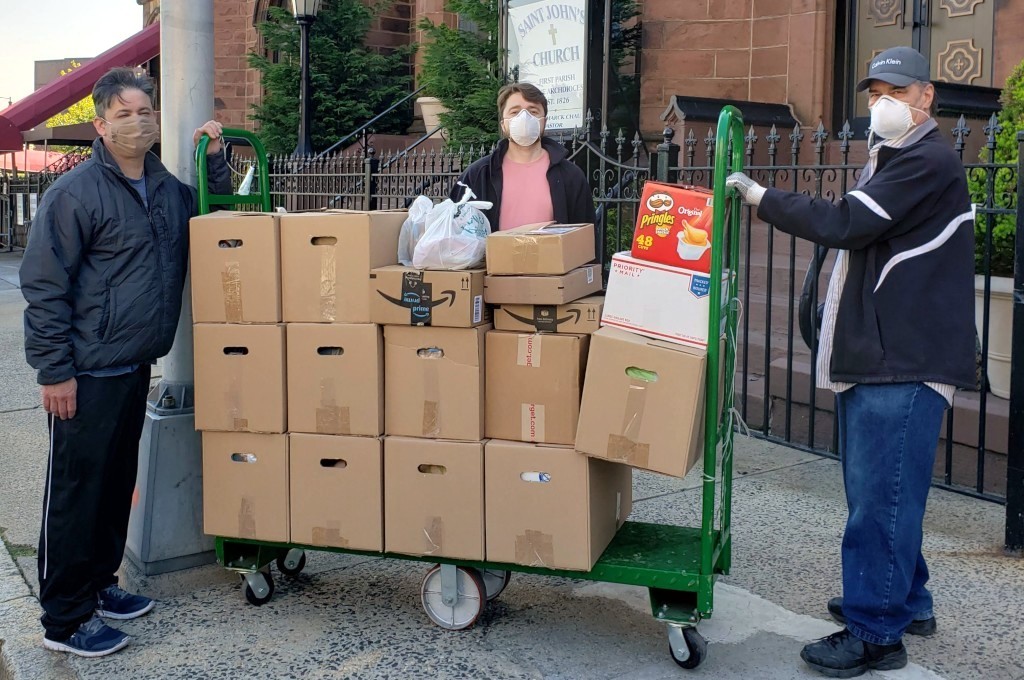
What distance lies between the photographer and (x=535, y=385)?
3531 millimetres

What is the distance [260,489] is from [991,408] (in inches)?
147

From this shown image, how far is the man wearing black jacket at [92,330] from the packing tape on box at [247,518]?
0.45 m

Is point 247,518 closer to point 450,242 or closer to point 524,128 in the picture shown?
point 450,242

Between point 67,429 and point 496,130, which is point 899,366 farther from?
point 496,130

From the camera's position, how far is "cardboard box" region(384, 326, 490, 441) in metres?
3.56

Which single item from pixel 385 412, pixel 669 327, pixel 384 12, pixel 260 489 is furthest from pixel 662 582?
pixel 384 12

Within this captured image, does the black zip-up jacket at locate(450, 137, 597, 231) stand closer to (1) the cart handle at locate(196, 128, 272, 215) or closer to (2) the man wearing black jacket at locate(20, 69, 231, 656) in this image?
(1) the cart handle at locate(196, 128, 272, 215)

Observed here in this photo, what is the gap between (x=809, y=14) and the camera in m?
9.72

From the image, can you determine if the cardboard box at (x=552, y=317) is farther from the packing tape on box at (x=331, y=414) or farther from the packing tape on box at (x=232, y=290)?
the packing tape on box at (x=232, y=290)

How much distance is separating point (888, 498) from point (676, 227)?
1.08 metres

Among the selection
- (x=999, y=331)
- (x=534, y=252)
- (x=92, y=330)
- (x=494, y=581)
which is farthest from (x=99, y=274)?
(x=999, y=331)

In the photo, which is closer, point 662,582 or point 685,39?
point 662,582

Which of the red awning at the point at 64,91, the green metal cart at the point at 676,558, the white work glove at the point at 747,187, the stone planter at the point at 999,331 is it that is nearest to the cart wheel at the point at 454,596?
the green metal cart at the point at 676,558

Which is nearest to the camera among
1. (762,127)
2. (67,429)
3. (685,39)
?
(67,429)
